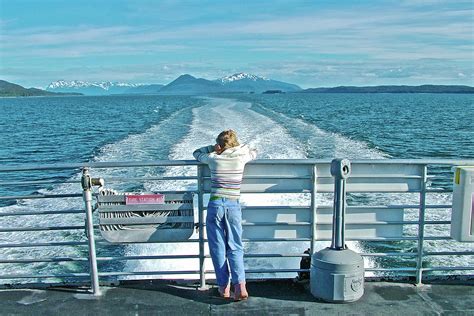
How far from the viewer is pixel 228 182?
15.3 ft

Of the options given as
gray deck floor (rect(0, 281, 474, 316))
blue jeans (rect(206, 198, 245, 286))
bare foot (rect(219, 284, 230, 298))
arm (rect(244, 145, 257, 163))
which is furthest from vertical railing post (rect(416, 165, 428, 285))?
bare foot (rect(219, 284, 230, 298))

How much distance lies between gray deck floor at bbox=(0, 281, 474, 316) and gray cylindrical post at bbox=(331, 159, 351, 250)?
586 millimetres

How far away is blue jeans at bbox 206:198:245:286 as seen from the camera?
4707mm

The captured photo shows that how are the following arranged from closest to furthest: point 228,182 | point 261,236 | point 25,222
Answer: point 228,182
point 261,236
point 25,222

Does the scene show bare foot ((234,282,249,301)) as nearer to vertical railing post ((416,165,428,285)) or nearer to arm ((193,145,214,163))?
arm ((193,145,214,163))

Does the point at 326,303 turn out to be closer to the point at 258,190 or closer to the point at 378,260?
the point at 258,190

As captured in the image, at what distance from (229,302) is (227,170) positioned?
1197mm

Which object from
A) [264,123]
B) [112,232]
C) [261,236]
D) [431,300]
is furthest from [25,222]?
[264,123]

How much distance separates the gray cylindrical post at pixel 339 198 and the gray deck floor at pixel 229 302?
59cm

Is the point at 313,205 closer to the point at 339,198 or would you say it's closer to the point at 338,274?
the point at 339,198

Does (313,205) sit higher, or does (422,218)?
(313,205)

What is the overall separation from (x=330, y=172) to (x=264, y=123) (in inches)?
1085

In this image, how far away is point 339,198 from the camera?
4.68 metres

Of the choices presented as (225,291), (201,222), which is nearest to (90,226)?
(201,222)
